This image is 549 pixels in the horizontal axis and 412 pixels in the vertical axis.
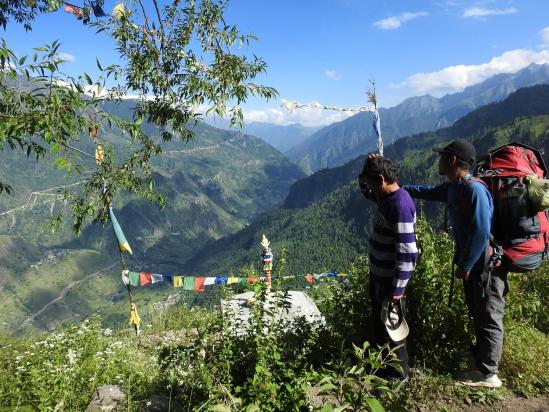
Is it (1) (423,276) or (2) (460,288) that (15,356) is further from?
(2) (460,288)

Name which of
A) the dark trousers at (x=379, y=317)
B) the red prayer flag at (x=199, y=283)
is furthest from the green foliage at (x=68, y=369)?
the red prayer flag at (x=199, y=283)

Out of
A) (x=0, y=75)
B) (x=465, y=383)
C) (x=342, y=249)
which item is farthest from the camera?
(x=342, y=249)

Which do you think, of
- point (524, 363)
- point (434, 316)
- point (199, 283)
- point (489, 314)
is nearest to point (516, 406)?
point (524, 363)

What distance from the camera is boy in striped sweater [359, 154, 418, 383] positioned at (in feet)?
13.7

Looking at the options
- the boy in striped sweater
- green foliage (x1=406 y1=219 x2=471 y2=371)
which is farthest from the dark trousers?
green foliage (x1=406 y1=219 x2=471 y2=371)

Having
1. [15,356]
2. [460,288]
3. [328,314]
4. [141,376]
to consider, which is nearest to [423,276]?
[460,288]

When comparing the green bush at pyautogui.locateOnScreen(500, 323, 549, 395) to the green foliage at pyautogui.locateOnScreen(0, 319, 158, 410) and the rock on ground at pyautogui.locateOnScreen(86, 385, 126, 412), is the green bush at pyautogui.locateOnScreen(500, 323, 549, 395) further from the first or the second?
the rock on ground at pyautogui.locateOnScreen(86, 385, 126, 412)

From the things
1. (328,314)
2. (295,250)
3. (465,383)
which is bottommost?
(295,250)

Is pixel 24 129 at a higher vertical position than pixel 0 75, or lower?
lower

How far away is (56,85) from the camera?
3.91 meters

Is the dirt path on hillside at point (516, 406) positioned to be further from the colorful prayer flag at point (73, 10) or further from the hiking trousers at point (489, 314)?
the colorful prayer flag at point (73, 10)

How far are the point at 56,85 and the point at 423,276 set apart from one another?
4.75 m

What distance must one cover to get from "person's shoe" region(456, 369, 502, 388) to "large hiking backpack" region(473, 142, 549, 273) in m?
1.33

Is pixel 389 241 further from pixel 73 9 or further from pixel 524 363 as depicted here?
pixel 73 9
